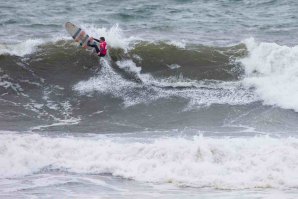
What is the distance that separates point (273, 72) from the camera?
48.0 ft

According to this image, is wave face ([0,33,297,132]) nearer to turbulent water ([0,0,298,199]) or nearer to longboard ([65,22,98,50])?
turbulent water ([0,0,298,199])

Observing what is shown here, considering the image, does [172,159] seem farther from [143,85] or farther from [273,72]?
[273,72]

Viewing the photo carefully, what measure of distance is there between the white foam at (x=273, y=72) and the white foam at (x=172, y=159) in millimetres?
2957

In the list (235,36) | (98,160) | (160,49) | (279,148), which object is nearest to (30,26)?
(160,49)

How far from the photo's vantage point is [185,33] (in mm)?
17250

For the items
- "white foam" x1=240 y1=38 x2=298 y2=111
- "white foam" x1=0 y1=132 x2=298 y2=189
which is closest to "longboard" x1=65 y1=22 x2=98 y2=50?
"white foam" x1=240 y1=38 x2=298 y2=111

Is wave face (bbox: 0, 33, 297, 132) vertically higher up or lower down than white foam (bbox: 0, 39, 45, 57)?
lower down

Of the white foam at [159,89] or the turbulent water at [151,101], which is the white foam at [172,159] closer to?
the turbulent water at [151,101]

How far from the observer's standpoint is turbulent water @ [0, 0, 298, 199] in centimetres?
893

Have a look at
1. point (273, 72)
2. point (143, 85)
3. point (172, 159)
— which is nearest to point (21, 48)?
point (143, 85)

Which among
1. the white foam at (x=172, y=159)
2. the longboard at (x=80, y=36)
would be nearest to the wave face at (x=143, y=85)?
the longboard at (x=80, y=36)

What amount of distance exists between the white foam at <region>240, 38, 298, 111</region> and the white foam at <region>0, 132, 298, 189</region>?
2.96 metres

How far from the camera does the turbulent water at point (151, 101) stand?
893 cm

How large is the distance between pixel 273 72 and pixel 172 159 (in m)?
5.91
